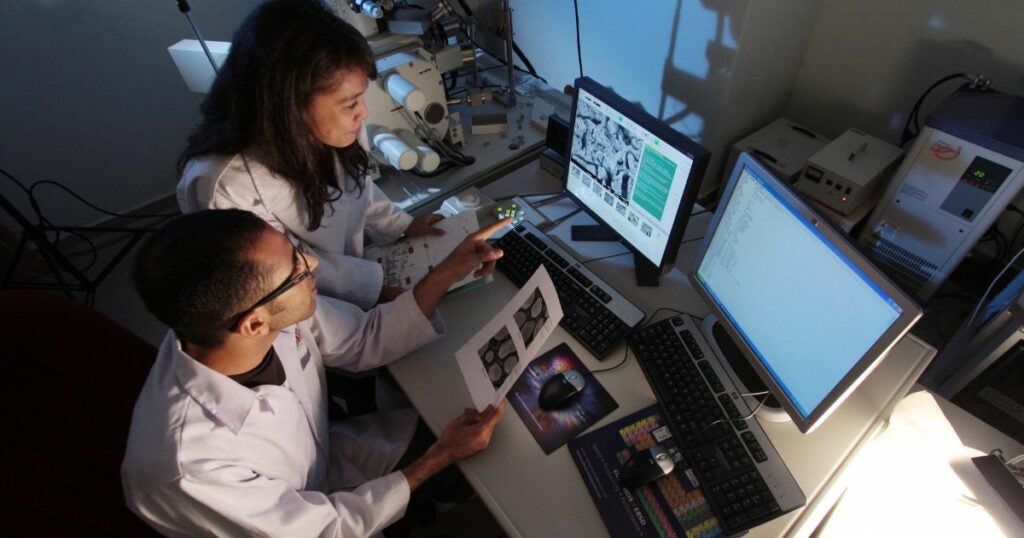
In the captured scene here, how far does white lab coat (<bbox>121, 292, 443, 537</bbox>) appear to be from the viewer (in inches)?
30.3

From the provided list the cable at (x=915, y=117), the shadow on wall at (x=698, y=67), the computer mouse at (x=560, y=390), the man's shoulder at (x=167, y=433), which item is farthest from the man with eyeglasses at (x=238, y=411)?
the cable at (x=915, y=117)

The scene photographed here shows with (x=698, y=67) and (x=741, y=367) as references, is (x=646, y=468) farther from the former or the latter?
(x=698, y=67)

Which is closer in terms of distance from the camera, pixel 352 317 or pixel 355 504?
pixel 355 504

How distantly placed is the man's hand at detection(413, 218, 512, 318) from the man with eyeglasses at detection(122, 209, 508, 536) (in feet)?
0.89

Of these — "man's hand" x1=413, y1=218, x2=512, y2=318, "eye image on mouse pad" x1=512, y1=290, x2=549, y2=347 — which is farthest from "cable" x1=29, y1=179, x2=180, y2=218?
"eye image on mouse pad" x1=512, y1=290, x2=549, y2=347

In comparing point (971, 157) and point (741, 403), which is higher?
point (971, 157)

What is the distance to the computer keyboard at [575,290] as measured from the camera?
1118 mm

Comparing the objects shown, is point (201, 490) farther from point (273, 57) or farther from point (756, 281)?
point (756, 281)

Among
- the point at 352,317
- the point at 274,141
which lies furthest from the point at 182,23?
the point at 352,317

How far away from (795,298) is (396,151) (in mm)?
1118

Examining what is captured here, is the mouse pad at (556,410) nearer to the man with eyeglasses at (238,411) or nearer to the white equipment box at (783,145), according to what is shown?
the man with eyeglasses at (238,411)

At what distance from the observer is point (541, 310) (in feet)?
3.29

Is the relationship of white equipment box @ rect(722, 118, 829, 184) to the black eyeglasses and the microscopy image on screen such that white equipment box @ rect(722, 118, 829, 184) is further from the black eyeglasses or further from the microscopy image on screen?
the black eyeglasses

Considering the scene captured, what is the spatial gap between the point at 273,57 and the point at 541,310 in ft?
2.47
